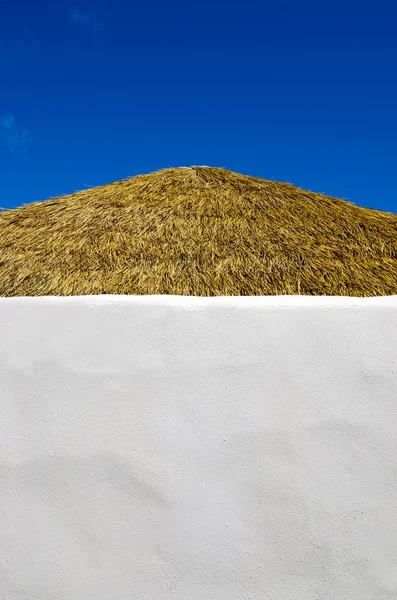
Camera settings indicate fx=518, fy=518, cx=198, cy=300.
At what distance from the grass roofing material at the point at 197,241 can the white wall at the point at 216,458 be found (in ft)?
2.06

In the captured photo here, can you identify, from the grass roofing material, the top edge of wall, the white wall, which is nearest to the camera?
the white wall

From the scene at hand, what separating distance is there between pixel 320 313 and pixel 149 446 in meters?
1.25

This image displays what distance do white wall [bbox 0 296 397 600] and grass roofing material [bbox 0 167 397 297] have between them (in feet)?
2.06

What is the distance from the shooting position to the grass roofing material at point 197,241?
12.2 ft

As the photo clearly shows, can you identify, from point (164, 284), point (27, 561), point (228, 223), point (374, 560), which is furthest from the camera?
point (228, 223)

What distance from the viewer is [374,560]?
2.89 m

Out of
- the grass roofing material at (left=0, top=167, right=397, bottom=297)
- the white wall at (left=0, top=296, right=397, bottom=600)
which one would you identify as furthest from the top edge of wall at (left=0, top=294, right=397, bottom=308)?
the grass roofing material at (left=0, top=167, right=397, bottom=297)

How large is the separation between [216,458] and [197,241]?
183 centimetres

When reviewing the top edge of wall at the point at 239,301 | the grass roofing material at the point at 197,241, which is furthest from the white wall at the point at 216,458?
the grass roofing material at the point at 197,241

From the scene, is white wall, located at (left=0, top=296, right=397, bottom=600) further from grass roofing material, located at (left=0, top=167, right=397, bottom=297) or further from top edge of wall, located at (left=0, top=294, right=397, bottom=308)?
grass roofing material, located at (left=0, top=167, right=397, bottom=297)

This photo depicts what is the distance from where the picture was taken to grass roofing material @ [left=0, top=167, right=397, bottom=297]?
373 centimetres

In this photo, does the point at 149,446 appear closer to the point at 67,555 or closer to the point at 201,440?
the point at 201,440

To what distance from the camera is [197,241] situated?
4.14m

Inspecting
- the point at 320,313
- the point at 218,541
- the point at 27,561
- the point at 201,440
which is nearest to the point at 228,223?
the point at 320,313
